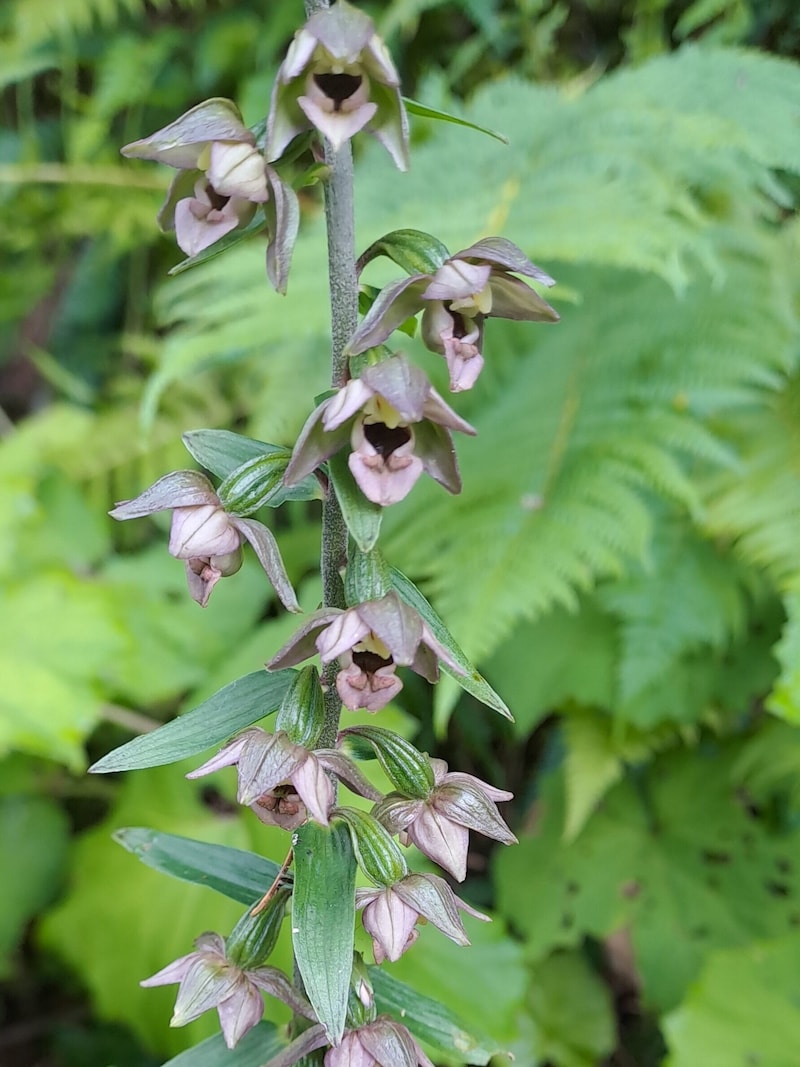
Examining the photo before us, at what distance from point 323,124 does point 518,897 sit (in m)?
1.26

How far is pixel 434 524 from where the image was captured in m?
1.30

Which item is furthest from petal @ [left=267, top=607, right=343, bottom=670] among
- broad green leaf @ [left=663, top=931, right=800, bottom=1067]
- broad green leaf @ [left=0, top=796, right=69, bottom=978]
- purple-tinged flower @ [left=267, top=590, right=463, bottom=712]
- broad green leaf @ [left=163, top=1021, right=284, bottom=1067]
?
broad green leaf @ [left=0, top=796, right=69, bottom=978]

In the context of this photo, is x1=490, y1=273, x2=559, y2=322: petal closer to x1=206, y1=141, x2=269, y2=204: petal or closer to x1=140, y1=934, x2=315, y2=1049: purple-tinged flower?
x1=206, y1=141, x2=269, y2=204: petal

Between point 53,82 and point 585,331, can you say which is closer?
point 585,331

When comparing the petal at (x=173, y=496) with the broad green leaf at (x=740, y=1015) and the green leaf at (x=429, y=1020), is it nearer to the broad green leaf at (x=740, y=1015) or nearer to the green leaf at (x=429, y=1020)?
the green leaf at (x=429, y=1020)

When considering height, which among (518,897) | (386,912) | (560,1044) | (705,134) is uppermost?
(705,134)

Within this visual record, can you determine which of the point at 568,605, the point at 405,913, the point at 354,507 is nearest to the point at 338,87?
the point at 354,507

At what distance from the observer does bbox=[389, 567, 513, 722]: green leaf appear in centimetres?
49

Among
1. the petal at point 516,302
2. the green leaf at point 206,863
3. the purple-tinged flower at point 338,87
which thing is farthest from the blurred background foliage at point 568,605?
the purple-tinged flower at point 338,87

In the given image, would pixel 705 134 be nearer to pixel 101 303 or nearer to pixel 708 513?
pixel 708 513

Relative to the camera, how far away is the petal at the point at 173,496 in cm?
A: 49

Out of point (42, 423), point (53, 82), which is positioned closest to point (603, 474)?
point (42, 423)

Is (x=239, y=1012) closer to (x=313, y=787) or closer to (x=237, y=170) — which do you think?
(x=313, y=787)

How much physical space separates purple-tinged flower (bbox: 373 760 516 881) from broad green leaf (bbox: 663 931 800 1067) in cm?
83
